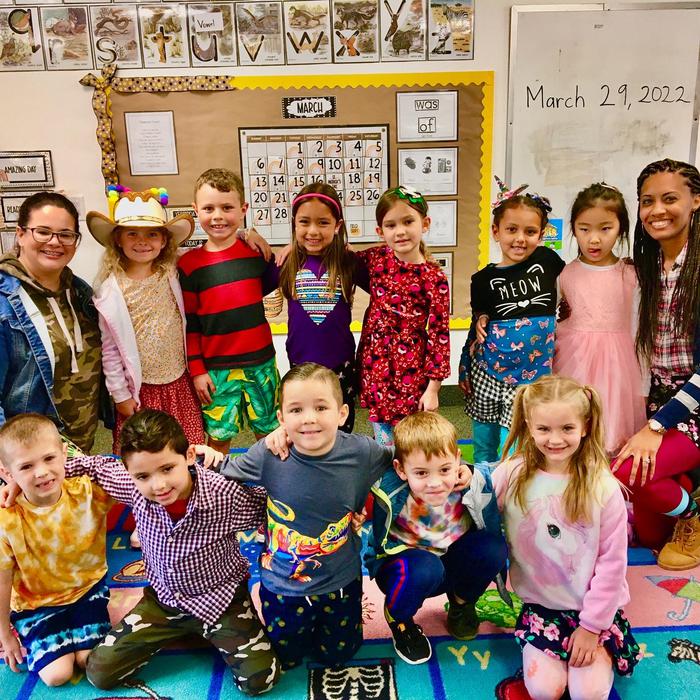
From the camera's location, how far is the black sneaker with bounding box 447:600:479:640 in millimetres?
1733

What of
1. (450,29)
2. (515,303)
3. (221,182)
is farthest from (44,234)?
(450,29)

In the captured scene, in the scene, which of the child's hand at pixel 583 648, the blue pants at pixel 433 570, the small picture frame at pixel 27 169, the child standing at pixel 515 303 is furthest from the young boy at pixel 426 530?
the small picture frame at pixel 27 169

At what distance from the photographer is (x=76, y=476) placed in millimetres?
1748

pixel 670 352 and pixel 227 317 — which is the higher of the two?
pixel 227 317

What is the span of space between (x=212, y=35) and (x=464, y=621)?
284 cm

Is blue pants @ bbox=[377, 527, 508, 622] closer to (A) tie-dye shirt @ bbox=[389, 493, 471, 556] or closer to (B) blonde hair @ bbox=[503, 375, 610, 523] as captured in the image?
(A) tie-dye shirt @ bbox=[389, 493, 471, 556]

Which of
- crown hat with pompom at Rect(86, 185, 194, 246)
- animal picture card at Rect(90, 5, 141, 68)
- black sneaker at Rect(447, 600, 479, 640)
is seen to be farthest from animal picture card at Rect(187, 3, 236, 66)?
black sneaker at Rect(447, 600, 479, 640)

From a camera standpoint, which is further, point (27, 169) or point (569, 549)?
point (27, 169)

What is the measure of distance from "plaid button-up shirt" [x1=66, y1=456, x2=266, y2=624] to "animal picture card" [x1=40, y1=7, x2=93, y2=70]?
238 cm

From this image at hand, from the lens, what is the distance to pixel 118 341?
2115 mm

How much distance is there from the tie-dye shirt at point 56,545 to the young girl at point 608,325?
5.31 ft

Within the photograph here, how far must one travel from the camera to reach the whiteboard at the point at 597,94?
311 cm

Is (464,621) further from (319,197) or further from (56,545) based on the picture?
(319,197)

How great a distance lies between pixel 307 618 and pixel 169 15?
9.35 ft
